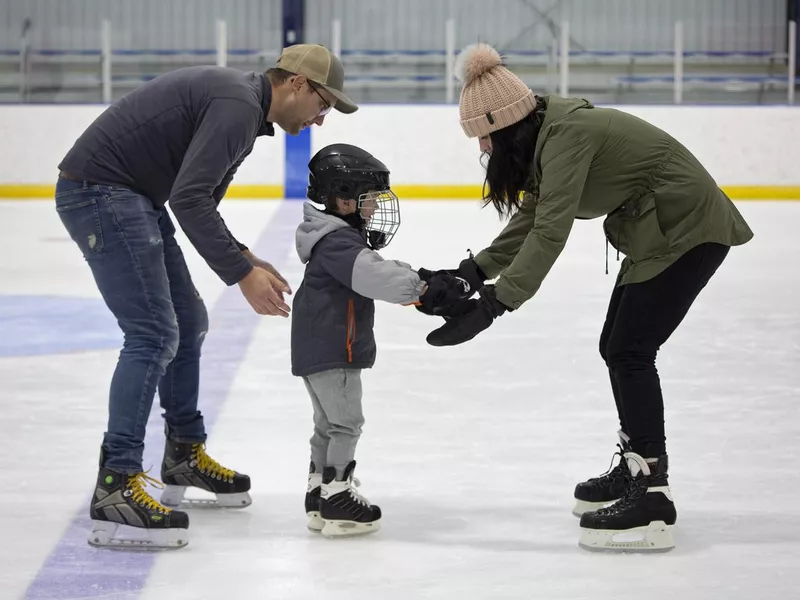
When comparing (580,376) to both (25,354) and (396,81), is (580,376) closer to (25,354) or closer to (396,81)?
(25,354)

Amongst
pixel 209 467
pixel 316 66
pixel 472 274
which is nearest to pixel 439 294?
pixel 472 274

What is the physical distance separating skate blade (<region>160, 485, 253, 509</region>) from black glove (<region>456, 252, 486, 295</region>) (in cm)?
76

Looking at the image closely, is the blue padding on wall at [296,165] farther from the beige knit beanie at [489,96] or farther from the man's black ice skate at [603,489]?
the beige knit beanie at [489,96]

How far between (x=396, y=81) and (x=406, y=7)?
1.41m

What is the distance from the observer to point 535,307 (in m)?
6.05

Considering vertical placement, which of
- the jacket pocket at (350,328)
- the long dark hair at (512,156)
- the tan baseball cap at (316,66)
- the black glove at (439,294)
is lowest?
the jacket pocket at (350,328)

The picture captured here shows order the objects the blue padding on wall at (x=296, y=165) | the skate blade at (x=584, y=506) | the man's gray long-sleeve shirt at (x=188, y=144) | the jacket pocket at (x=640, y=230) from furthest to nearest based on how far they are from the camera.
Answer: the blue padding on wall at (x=296, y=165) → the skate blade at (x=584, y=506) → the jacket pocket at (x=640, y=230) → the man's gray long-sleeve shirt at (x=188, y=144)

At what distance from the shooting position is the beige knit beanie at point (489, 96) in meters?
2.71

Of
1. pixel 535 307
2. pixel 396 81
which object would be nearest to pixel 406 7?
pixel 396 81

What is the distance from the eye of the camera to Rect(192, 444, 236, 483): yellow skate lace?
3135mm

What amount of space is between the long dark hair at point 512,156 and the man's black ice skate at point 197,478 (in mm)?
968

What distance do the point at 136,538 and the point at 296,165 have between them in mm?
8944

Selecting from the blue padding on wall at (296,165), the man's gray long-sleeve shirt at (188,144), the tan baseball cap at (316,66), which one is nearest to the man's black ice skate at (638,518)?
the man's gray long-sleeve shirt at (188,144)

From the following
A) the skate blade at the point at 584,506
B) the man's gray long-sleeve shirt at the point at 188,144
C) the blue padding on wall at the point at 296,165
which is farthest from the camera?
the blue padding on wall at the point at 296,165
